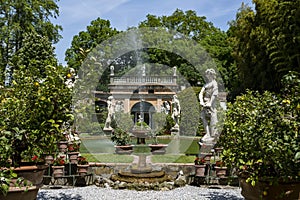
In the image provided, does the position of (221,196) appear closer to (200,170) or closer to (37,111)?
(200,170)

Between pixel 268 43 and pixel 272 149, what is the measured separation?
51.5 feet

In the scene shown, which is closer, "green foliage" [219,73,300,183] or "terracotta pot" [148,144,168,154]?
"green foliage" [219,73,300,183]

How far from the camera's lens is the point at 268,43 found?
1723 cm

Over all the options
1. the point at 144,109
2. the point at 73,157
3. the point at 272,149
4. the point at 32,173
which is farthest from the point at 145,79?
the point at 272,149

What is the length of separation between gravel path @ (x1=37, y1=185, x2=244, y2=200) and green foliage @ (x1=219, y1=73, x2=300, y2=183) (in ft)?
6.68

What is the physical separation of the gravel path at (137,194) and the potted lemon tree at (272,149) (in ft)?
7.03

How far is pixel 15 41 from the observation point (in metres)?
22.5

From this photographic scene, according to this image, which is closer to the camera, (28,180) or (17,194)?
(17,194)

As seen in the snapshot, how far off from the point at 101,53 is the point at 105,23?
267 inches

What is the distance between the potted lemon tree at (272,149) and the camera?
9.52ft

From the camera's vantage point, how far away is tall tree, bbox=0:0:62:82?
820 inches

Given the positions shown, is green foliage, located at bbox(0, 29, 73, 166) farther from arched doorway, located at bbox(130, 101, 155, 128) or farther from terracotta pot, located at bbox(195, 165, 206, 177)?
Answer: arched doorway, located at bbox(130, 101, 155, 128)

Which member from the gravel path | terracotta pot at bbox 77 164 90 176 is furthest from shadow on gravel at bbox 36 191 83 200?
terracotta pot at bbox 77 164 90 176

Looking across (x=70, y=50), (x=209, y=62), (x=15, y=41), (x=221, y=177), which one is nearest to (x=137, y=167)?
(x=221, y=177)
